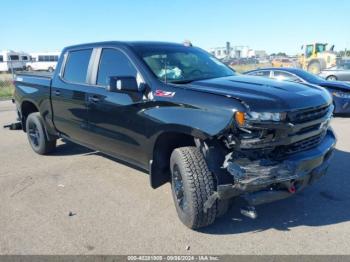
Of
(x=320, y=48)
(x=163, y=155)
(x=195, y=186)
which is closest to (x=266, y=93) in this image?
(x=195, y=186)

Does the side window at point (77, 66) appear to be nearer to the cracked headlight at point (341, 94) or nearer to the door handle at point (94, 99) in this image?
the door handle at point (94, 99)

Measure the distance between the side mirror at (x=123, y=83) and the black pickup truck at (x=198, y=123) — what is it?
Result: 0.4 inches

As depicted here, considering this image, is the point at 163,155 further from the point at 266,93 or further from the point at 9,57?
the point at 9,57

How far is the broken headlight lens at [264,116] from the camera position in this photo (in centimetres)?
321

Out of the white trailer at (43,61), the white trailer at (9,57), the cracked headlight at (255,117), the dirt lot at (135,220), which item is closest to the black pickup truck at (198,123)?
the cracked headlight at (255,117)

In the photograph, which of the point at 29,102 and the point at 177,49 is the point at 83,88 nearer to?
the point at 177,49

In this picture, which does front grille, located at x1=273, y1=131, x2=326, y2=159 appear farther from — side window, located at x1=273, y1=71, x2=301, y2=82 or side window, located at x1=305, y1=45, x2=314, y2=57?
side window, located at x1=305, y1=45, x2=314, y2=57

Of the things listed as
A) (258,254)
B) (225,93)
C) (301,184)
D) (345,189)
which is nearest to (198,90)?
(225,93)

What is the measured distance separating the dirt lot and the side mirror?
1391mm

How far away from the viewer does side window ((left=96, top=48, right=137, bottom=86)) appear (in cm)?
446

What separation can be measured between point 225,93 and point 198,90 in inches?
11.4

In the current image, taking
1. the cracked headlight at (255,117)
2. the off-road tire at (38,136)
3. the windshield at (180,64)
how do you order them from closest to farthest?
the cracked headlight at (255,117), the windshield at (180,64), the off-road tire at (38,136)

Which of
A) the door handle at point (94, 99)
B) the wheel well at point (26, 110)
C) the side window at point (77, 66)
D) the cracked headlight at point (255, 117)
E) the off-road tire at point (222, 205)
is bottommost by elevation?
the off-road tire at point (222, 205)

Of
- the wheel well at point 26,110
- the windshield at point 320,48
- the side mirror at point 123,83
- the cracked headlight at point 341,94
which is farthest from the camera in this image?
the windshield at point 320,48
